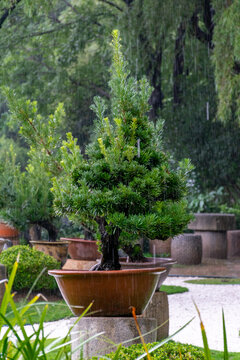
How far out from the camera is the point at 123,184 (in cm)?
367

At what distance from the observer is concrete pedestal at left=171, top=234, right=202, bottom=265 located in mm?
11227

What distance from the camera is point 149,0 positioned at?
10633 millimetres

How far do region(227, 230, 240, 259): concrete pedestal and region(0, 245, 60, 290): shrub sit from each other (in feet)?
22.8

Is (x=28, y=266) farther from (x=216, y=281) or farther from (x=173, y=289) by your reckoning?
(x=216, y=281)

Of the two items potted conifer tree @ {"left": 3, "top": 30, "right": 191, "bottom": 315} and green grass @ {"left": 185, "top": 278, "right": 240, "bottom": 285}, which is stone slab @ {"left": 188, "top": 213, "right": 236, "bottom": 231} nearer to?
green grass @ {"left": 185, "top": 278, "right": 240, "bottom": 285}

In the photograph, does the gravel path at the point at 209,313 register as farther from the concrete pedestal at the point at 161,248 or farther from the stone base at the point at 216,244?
the concrete pedestal at the point at 161,248

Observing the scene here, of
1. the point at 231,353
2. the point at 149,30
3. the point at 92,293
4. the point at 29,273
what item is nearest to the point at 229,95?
the point at 149,30

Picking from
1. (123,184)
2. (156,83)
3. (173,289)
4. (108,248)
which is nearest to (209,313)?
(173,289)

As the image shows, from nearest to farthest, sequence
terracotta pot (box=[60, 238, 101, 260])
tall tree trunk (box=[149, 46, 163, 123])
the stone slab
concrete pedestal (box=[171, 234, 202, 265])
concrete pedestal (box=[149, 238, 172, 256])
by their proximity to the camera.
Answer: terracotta pot (box=[60, 238, 101, 260]), concrete pedestal (box=[171, 234, 202, 265]), the stone slab, tall tree trunk (box=[149, 46, 163, 123]), concrete pedestal (box=[149, 238, 172, 256])

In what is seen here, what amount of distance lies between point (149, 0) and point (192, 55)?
369cm

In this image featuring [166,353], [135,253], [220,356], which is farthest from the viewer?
[135,253]

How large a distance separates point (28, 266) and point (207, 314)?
245 cm

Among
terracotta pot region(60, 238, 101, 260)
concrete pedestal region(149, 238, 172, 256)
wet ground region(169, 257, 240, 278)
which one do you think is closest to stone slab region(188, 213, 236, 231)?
wet ground region(169, 257, 240, 278)

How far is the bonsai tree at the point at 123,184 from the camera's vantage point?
3506 millimetres
